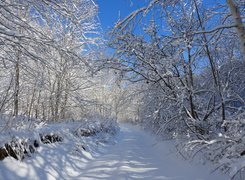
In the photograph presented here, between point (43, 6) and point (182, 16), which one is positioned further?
point (182, 16)

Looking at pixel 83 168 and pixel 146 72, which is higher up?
pixel 146 72

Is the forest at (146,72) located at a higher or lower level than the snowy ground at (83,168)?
higher

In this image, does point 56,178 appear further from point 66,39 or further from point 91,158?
point 66,39

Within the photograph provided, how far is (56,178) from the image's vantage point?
186 inches

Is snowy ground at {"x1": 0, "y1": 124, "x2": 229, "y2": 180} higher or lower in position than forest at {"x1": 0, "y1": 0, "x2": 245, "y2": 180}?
lower

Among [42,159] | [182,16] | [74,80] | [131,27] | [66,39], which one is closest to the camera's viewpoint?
[131,27]

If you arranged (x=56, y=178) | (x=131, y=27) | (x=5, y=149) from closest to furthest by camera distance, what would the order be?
(x=131, y=27)
(x=5, y=149)
(x=56, y=178)

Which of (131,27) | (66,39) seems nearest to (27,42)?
(131,27)

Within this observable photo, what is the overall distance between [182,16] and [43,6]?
4.77 m

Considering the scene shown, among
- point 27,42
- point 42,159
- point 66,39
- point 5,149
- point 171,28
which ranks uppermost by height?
point 66,39

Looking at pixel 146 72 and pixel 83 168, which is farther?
pixel 146 72

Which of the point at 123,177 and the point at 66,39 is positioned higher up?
the point at 66,39

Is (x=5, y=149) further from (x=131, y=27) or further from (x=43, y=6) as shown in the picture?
(x=131, y=27)

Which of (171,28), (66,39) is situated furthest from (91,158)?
(66,39)
